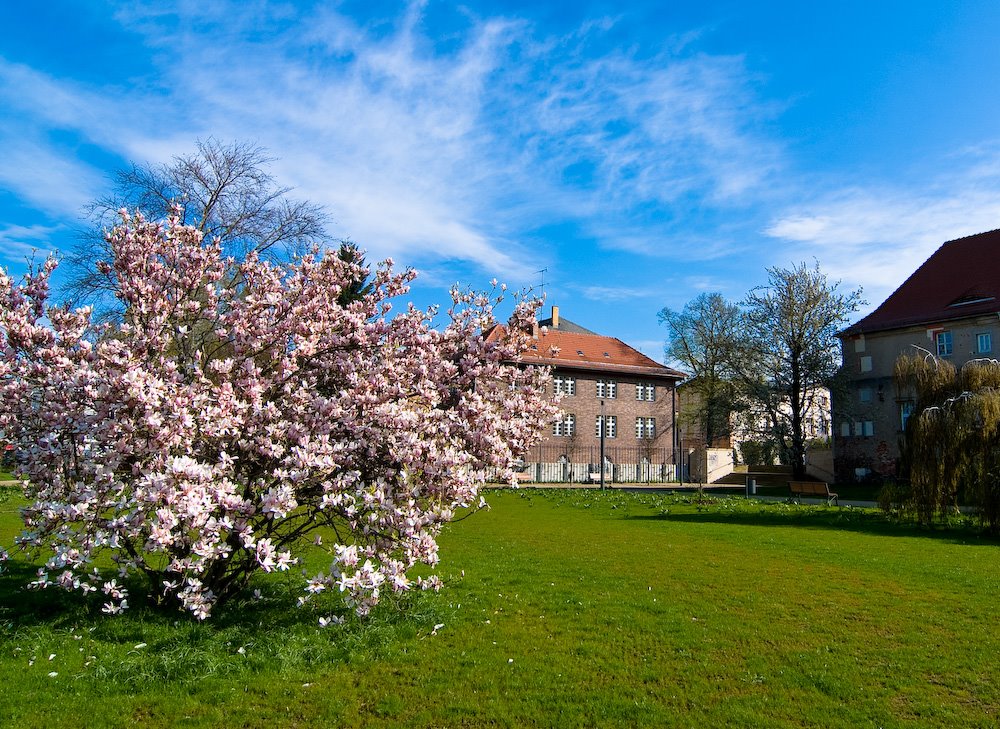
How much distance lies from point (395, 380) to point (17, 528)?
40.0ft

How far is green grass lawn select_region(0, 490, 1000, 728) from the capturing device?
5.48 m

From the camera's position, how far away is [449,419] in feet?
25.8

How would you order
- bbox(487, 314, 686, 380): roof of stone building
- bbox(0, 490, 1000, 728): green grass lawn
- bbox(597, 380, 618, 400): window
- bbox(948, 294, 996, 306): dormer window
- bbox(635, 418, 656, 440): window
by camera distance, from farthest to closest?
bbox(635, 418, 656, 440): window, bbox(597, 380, 618, 400): window, bbox(487, 314, 686, 380): roof of stone building, bbox(948, 294, 996, 306): dormer window, bbox(0, 490, 1000, 728): green grass lawn

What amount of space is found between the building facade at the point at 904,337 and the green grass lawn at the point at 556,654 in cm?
3252

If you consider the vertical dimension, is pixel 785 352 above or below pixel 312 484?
above

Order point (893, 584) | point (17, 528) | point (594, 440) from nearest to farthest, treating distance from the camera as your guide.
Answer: point (893, 584) < point (17, 528) < point (594, 440)

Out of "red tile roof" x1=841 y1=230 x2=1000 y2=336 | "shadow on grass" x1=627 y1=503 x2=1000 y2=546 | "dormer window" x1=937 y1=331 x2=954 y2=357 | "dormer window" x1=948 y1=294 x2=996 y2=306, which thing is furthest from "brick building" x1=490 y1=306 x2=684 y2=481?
"shadow on grass" x1=627 y1=503 x2=1000 y2=546

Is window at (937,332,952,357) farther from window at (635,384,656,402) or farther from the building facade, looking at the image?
window at (635,384,656,402)

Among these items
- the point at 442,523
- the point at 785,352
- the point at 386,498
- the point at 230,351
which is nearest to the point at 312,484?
the point at 386,498

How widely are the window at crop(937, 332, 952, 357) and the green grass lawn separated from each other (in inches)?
1287

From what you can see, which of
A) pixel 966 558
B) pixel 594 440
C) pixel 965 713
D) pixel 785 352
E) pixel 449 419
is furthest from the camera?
pixel 594 440

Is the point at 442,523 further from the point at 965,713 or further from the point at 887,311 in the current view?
the point at 887,311

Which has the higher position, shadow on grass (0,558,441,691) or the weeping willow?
the weeping willow

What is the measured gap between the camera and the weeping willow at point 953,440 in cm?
1673
